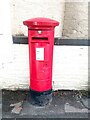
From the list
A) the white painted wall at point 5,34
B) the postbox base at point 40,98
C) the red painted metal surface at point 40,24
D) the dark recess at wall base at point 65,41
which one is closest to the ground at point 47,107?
the postbox base at point 40,98

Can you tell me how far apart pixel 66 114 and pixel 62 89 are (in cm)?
101

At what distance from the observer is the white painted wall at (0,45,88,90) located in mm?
4715

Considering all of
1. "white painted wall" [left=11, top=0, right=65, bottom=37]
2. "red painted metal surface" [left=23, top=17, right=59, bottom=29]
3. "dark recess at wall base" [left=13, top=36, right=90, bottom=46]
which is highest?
"white painted wall" [left=11, top=0, right=65, bottom=37]

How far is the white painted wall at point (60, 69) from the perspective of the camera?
471 centimetres

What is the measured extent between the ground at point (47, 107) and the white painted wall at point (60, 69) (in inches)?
7.0

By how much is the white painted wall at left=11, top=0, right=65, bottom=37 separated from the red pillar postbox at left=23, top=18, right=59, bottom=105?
66 centimetres

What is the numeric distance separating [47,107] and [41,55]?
1.01 metres

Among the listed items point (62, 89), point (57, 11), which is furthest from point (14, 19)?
point (62, 89)

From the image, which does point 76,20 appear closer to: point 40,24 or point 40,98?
point 40,24

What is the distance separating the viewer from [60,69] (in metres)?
4.81

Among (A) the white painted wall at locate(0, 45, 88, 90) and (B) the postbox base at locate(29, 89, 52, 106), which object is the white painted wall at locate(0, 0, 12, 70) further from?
(B) the postbox base at locate(29, 89, 52, 106)

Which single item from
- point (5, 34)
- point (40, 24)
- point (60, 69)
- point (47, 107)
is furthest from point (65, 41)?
point (47, 107)

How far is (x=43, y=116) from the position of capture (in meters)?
3.93

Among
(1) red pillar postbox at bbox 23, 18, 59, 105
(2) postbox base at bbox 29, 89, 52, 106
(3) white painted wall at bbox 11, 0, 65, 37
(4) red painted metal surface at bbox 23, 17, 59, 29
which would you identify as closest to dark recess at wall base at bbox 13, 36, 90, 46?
(3) white painted wall at bbox 11, 0, 65, 37
